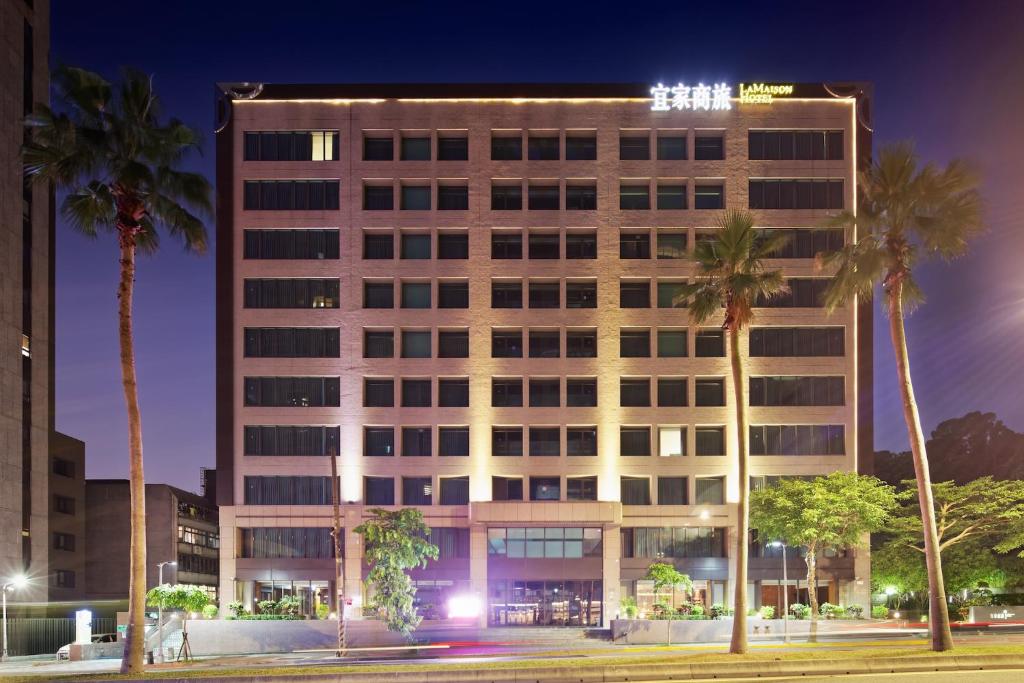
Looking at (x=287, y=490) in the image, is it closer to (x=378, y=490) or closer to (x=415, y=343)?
(x=378, y=490)

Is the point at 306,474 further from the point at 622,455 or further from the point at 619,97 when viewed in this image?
the point at 619,97

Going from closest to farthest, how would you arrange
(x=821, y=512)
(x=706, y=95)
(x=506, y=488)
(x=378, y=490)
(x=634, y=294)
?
A: (x=821, y=512) → (x=378, y=490) → (x=506, y=488) → (x=634, y=294) → (x=706, y=95)

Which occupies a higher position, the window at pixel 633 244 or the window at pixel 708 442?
the window at pixel 633 244

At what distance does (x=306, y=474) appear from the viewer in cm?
8112

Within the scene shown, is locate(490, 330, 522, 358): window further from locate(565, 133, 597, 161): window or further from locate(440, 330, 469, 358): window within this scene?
locate(565, 133, 597, 161): window

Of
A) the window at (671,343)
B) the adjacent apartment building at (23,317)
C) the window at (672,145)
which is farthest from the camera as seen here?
the adjacent apartment building at (23,317)

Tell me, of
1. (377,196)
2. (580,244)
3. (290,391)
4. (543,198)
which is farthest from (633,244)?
(290,391)

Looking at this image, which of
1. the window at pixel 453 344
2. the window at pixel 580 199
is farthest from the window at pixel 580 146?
the window at pixel 453 344

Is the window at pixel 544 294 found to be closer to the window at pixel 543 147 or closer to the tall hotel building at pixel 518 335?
the tall hotel building at pixel 518 335

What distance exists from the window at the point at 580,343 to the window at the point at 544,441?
603 cm

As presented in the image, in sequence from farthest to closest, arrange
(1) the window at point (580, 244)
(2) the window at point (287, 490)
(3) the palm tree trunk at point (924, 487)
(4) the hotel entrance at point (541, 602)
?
(1) the window at point (580, 244) < (2) the window at point (287, 490) < (4) the hotel entrance at point (541, 602) < (3) the palm tree trunk at point (924, 487)

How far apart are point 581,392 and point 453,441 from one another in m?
10.5

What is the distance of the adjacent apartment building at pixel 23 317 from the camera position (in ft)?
283

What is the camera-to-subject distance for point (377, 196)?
83875mm
